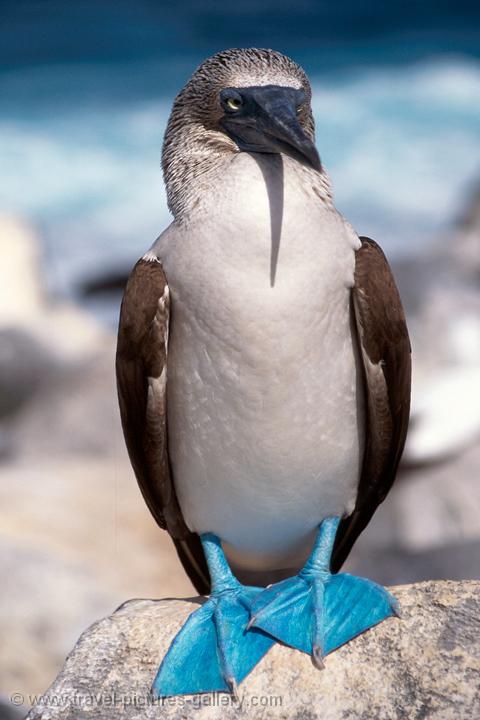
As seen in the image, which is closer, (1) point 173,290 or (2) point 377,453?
(1) point 173,290

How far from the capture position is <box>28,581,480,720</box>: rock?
312 centimetres

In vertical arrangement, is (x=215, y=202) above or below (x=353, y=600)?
above

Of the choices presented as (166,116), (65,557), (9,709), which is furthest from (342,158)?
(9,709)

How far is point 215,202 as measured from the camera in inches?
130

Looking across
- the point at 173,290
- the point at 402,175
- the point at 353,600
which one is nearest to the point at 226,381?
the point at 173,290

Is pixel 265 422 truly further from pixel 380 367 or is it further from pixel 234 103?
pixel 234 103

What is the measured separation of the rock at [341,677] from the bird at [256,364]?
0.20 ft

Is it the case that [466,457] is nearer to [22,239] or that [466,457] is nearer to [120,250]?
[22,239]

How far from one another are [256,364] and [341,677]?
1050 mm

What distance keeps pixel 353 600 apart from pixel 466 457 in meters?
4.67

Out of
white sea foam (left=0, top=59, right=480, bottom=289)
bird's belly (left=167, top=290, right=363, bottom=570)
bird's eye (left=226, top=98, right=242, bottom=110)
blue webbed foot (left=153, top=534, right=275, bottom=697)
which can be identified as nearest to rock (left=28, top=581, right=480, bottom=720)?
blue webbed foot (left=153, top=534, right=275, bottom=697)

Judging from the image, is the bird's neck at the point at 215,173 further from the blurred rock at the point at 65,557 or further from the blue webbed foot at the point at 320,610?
the blurred rock at the point at 65,557

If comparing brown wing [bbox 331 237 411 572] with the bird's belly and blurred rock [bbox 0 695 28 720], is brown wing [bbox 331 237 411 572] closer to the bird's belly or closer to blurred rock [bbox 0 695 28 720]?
the bird's belly

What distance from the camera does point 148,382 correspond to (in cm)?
361
